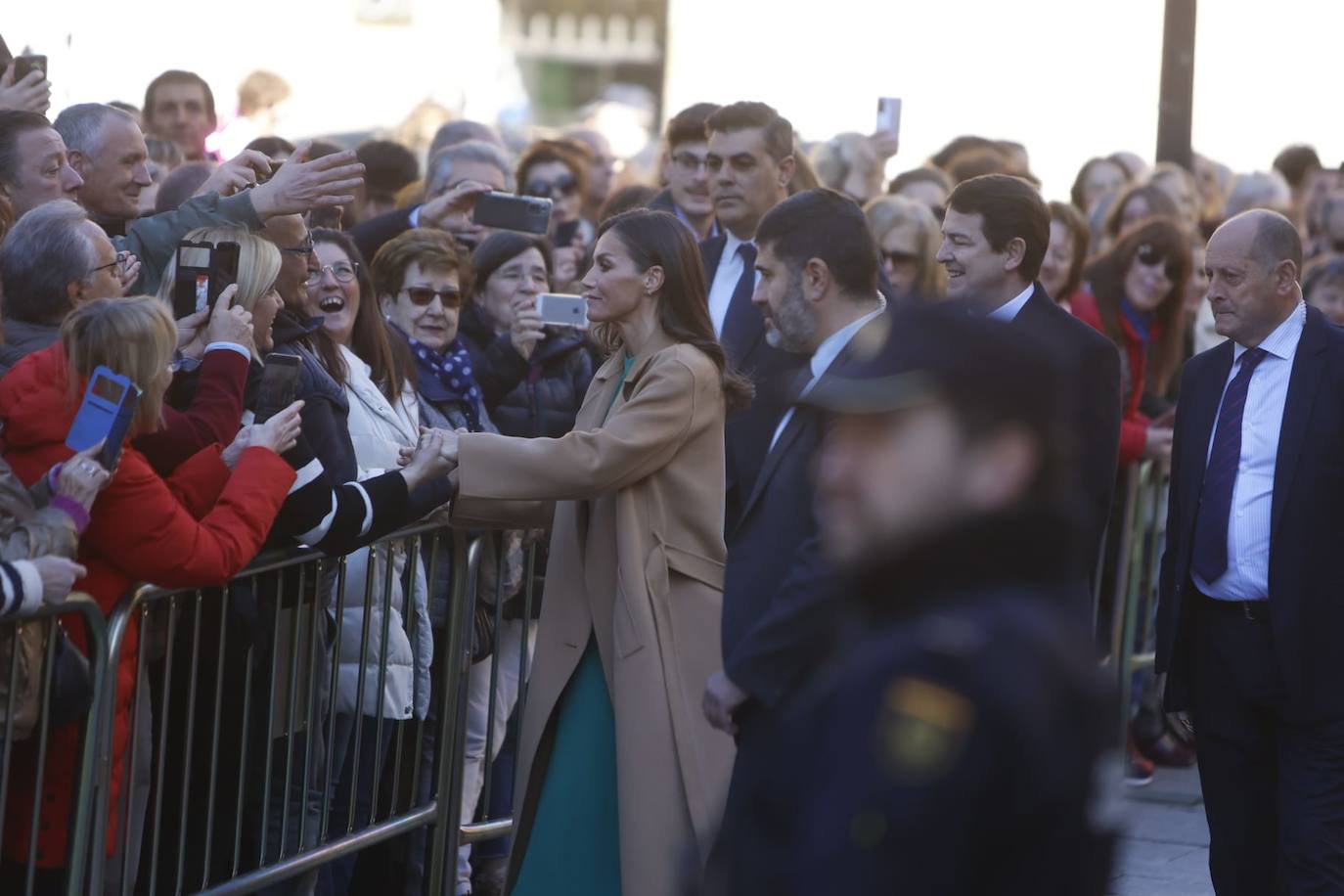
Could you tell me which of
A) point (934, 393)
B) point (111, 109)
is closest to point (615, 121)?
point (111, 109)

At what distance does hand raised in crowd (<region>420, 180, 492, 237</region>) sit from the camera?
24.2ft

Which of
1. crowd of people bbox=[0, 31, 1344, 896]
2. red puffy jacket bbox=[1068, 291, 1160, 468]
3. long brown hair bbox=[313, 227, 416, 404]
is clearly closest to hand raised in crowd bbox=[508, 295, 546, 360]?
crowd of people bbox=[0, 31, 1344, 896]

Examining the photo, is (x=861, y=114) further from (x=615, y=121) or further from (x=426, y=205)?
(x=426, y=205)

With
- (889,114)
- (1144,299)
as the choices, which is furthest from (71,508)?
(889,114)

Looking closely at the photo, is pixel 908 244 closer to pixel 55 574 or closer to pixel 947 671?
pixel 55 574

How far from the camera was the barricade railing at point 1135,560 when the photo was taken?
8359mm

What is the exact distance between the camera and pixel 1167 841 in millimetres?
7535

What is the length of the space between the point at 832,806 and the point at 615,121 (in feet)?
→ 60.3

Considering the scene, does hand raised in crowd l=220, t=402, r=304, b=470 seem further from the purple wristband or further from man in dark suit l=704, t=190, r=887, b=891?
man in dark suit l=704, t=190, r=887, b=891

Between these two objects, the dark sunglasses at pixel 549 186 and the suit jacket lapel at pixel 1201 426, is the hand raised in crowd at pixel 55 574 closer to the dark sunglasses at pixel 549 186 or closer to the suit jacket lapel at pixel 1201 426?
the suit jacket lapel at pixel 1201 426

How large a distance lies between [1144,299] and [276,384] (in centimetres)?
498

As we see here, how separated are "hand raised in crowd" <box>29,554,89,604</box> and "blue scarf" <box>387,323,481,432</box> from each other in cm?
232

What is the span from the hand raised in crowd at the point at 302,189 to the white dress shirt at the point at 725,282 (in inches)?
81.5

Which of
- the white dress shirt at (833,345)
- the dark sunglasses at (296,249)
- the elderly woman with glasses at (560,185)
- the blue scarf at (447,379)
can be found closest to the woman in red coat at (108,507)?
the dark sunglasses at (296,249)
